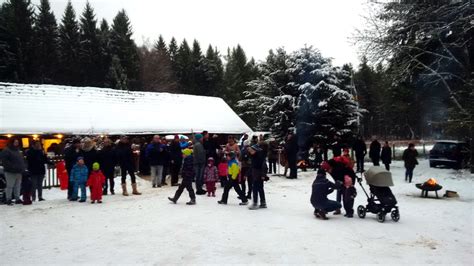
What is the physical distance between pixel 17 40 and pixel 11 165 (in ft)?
140

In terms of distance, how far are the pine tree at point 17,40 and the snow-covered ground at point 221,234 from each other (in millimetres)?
40338

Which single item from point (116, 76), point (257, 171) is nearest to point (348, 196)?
point (257, 171)

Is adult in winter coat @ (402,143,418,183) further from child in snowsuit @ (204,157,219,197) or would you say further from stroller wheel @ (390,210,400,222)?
child in snowsuit @ (204,157,219,197)

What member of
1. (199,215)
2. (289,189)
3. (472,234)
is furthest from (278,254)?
(289,189)

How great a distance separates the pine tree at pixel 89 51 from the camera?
53406 mm

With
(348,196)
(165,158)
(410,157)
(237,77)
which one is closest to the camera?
(348,196)

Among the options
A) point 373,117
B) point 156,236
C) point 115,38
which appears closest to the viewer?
point 156,236

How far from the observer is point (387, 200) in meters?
9.32

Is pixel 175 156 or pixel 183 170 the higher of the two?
pixel 175 156

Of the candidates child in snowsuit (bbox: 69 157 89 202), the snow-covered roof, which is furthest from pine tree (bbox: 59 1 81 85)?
child in snowsuit (bbox: 69 157 89 202)

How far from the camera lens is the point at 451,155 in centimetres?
2153

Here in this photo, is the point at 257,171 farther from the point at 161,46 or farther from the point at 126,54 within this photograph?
the point at 161,46

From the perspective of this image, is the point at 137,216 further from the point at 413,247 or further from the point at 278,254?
the point at 413,247

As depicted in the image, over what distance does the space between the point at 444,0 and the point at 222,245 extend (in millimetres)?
18066
